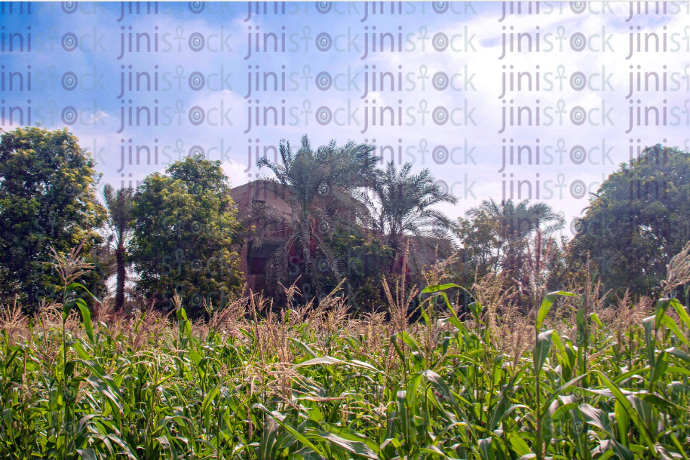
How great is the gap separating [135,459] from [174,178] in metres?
18.5

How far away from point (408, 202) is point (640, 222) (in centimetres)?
1021

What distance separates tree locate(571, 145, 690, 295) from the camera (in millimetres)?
17562

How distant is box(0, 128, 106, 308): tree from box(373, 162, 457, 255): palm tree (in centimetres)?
1179

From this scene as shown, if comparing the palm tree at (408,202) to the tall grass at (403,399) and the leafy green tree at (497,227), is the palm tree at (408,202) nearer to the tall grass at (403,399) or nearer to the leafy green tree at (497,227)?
the leafy green tree at (497,227)

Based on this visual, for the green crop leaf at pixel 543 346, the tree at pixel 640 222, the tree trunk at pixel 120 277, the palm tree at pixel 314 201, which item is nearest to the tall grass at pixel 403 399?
the green crop leaf at pixel 543 346

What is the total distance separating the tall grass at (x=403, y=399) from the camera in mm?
1636

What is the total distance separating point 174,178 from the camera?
1919cm

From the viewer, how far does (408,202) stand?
1850 cm

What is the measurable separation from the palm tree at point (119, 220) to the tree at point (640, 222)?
20.2 metres

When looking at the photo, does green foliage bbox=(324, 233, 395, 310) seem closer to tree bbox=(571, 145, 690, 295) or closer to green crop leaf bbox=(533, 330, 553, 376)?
tree bbox=(571, 145, 690, 295)

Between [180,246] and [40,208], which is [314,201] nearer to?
[180,246]

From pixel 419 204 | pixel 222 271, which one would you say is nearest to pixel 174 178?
pixel 222 271

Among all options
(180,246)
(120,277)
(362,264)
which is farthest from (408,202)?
(120,277)

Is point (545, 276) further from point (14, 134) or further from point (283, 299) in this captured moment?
point (14, 134)
